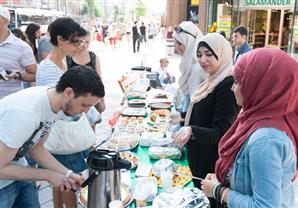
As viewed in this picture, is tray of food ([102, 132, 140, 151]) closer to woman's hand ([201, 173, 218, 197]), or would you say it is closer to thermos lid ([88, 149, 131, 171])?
thermos lid ([88, 149, 131, 171])

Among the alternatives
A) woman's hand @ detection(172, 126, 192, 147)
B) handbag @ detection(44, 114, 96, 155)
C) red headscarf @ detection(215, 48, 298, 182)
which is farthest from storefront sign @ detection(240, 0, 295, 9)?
red headscarf @ detection(215, 48, 298, 182)

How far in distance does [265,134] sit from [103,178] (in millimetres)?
734

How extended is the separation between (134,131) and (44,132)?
117cm

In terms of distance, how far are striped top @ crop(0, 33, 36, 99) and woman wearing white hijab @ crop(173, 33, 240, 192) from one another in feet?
5.49

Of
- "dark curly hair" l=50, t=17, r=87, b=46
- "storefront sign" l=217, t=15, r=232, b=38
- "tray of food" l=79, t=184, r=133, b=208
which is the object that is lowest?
"tray of food" l=79, t=184, r=133, b=208

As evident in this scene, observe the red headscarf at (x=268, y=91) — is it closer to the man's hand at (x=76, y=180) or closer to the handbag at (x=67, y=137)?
the man's hand at (x=76, y=180)

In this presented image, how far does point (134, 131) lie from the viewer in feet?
8.59

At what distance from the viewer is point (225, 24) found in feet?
36.2

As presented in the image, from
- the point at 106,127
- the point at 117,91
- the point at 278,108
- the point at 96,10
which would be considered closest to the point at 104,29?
the point at 117,91

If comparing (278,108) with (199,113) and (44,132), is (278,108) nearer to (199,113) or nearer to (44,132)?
(199,113)

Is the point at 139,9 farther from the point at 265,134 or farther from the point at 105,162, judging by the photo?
the point at 265,134

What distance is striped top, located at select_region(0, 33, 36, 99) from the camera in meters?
2.80

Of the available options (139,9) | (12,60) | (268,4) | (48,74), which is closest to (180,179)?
(48,74)

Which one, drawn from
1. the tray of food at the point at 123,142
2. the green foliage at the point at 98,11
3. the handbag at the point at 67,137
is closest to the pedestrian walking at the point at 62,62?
the handbag at the point at 67,137
